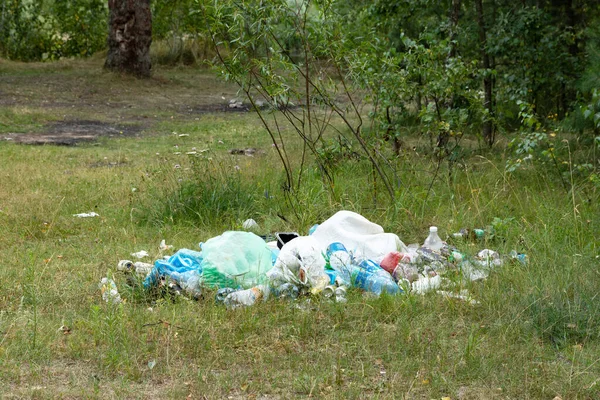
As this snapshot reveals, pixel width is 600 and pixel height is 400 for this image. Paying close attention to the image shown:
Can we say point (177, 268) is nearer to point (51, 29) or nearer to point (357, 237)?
point (357, 237)

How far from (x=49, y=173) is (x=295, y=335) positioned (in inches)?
181

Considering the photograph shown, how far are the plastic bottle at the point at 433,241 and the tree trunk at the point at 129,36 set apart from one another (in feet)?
38.5

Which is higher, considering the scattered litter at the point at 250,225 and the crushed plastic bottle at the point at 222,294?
the crushed plastic bottle at the point at 222,294

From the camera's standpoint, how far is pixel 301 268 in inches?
169

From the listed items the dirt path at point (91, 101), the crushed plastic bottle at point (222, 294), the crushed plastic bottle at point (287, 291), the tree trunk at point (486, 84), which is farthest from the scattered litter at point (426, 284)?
the dirt path at point (91, 101)

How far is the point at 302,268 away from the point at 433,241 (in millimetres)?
1180

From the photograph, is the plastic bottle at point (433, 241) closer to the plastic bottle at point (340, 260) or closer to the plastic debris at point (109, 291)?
the plastic bottle at point (340, 260)

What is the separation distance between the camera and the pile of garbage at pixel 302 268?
4.20 m

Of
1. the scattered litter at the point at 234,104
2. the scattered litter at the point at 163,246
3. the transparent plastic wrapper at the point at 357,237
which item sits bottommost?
the scattered litter at the point at 234,104

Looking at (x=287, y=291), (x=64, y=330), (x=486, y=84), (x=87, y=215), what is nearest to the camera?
(x=64, y=330)

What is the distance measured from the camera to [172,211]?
5.91 m

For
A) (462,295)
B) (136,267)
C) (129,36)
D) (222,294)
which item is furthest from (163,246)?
(129,36)

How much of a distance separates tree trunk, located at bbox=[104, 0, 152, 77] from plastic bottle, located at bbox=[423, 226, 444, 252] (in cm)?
1173

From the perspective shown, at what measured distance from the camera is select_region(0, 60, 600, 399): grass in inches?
128
